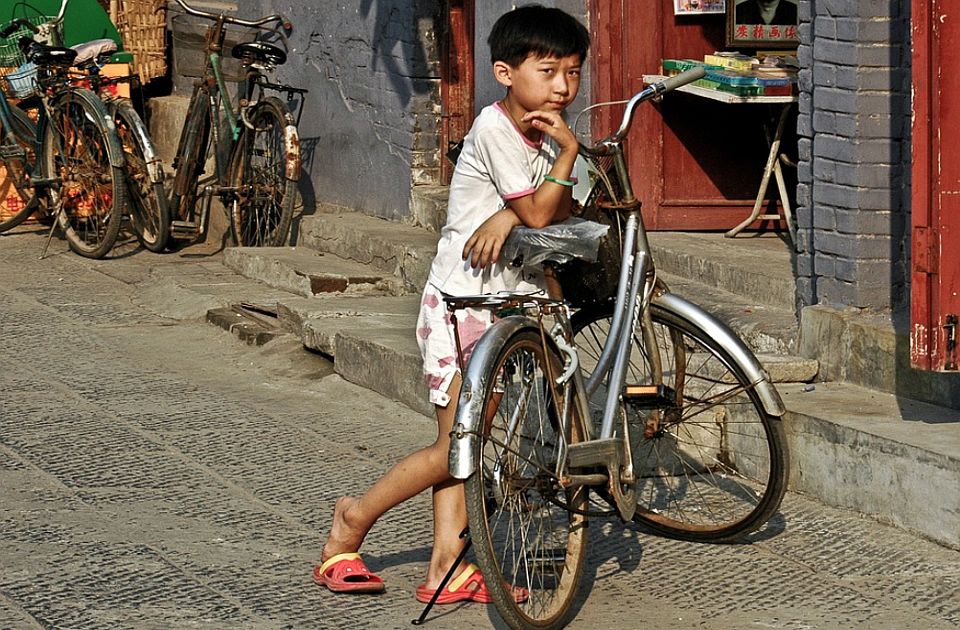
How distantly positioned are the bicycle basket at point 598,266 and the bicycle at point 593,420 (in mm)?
13

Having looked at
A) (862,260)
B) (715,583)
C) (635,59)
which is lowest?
(715,583)

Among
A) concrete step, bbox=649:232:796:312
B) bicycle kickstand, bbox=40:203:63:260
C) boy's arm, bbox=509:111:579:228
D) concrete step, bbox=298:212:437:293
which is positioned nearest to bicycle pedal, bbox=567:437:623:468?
boy's arm, bbox=509:111:579:228

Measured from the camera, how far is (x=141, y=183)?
10258 mm

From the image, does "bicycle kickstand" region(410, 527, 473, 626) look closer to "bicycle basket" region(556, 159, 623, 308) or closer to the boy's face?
"bicycle basket" region(556, 159, 623, 308)

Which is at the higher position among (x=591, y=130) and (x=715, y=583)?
(x=591, y=130)

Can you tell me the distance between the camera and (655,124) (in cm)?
827

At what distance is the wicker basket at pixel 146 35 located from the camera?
42.7ft

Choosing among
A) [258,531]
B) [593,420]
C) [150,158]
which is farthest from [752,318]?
[150,158]

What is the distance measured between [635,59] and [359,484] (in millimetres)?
3249

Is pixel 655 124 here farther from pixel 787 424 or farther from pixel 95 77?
pixel 95 77

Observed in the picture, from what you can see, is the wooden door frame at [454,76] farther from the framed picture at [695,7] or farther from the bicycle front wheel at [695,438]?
the bicycle front wheel at [695,438]

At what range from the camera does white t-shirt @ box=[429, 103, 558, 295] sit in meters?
4.25

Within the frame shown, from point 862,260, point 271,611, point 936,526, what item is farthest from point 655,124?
point 271,611

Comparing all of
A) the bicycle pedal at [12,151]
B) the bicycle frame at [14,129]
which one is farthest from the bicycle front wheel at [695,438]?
the bicycle pedal at [12,151]
